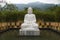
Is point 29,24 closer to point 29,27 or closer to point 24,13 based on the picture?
point 29,27

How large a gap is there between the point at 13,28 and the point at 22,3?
1780 mm

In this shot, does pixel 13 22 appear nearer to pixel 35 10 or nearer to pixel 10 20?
pixel 10 20

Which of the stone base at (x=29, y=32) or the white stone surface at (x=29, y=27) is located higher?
the white stone surface at (x=29, y=27)

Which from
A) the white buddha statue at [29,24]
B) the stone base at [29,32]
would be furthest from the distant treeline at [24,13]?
the stone base at [29,32]

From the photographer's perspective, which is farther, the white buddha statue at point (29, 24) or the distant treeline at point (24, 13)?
the distant treeline at point (24, 13)

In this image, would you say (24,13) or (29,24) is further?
(24,13)

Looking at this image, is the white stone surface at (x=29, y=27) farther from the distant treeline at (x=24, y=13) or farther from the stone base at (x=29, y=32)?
the distant treeline at (x=24, y=13)

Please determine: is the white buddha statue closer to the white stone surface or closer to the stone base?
the white stone surface

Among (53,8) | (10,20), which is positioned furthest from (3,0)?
(53,8)

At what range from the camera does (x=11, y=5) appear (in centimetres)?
1123

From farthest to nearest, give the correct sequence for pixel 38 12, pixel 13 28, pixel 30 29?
pixel 38 12 → pixel 13 28 → pixel 30 29

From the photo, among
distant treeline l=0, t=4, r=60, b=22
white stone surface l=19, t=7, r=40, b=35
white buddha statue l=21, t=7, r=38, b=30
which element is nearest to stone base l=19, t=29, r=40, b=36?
white stone surface l=19, t=7, r=40, b=35

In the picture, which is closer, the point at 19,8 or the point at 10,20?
the point at 10,20

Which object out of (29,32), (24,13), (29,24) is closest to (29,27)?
(29,24)
